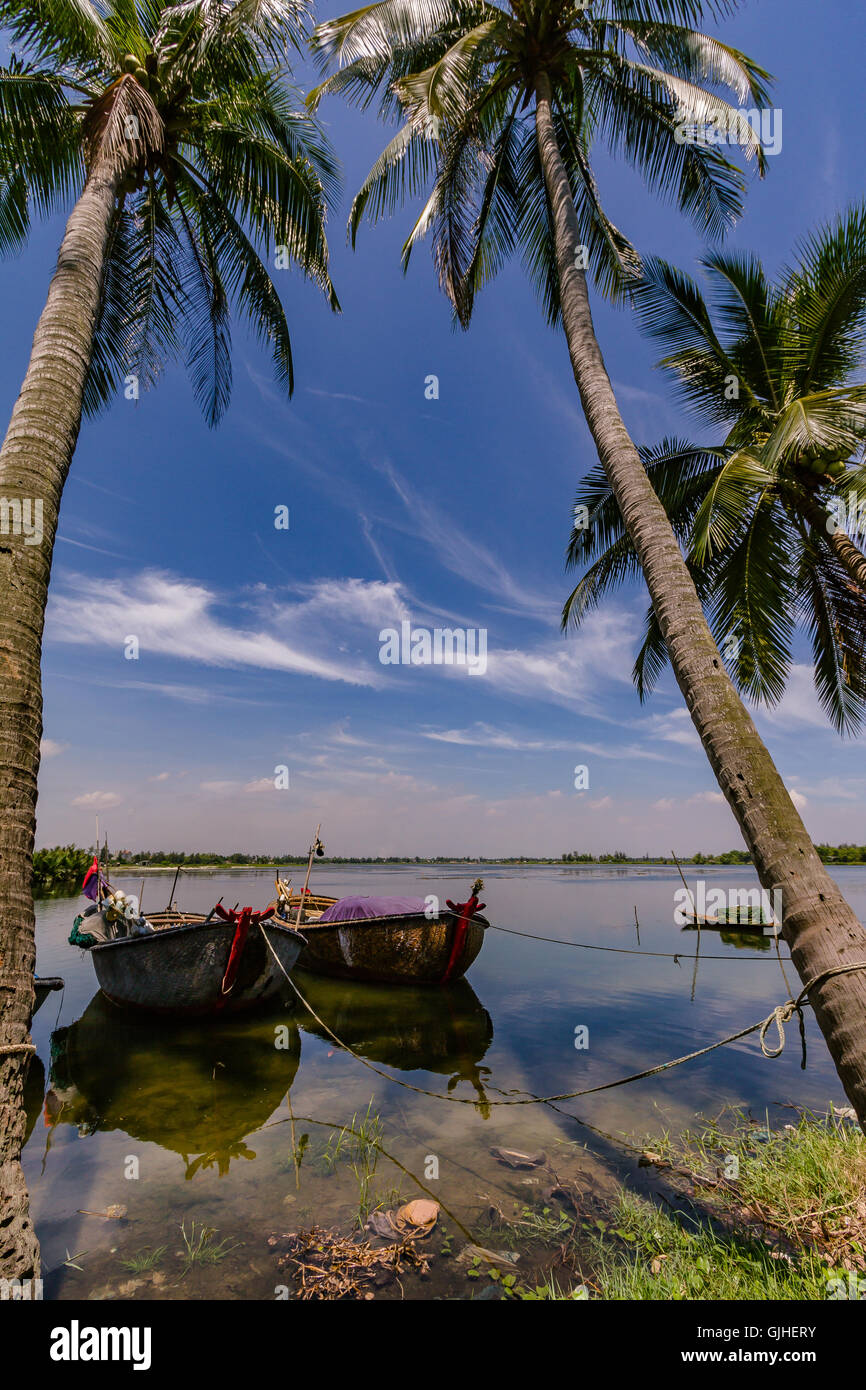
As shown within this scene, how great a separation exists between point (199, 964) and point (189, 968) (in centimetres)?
17

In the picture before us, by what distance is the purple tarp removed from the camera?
1331 centimetres

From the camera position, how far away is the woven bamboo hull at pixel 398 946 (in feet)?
41.0

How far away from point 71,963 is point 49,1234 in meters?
15.5

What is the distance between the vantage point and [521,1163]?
584cm

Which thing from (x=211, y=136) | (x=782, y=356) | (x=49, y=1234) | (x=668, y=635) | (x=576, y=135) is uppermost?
(x=576, y=135)

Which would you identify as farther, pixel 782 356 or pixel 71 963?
pixel 71 963

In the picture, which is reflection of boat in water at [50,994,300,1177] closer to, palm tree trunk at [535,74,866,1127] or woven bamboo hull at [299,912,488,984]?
woven bamboo hull at [299,912,488,984]

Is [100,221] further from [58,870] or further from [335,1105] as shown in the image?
[58,870]

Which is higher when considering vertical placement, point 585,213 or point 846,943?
point 585,213

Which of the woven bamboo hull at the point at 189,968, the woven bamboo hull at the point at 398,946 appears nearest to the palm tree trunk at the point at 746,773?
the woven bamboo hull at the point at 189,968

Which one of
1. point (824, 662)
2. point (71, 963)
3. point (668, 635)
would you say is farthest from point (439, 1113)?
point (71, 963)

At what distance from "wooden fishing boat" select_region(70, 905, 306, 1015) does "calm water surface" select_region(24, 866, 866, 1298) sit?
57 cm
